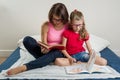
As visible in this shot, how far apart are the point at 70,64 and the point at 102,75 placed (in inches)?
12.4

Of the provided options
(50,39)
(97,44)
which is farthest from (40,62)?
(97,44)

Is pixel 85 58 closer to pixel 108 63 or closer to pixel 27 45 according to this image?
pixel 108 63

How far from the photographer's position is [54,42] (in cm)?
225

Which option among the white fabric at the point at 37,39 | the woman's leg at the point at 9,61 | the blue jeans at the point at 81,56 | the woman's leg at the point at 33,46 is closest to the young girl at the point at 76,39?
the blue jeans at the point at 81,56

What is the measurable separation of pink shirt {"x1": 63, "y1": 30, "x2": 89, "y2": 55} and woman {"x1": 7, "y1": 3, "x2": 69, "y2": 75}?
8 centimetres

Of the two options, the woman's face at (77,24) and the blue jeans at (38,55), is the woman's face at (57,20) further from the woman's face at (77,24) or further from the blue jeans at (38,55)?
the blue jeans at (38,55)

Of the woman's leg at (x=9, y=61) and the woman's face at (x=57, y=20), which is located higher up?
the woman's face at (x=57, y=20)

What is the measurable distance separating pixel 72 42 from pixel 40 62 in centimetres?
37

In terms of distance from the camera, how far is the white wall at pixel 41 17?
2.95m

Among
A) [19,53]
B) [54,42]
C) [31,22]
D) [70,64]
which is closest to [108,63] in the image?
[70,64]

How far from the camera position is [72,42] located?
85.9 inches

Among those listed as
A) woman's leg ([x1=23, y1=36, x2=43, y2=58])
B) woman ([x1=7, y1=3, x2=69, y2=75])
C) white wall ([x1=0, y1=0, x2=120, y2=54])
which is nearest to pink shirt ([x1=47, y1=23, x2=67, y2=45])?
woman ([x1=7, y1=3, x2=69, y2=75])

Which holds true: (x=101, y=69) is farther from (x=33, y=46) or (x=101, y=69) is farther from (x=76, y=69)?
(x=33, y=46)

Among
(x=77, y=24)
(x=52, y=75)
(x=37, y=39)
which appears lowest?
(x=52, y=75)
